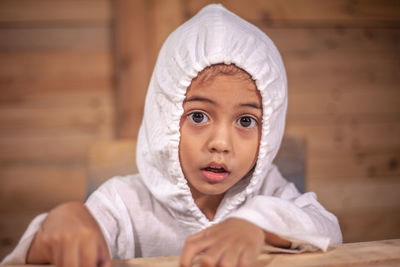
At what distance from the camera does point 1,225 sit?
1690mm

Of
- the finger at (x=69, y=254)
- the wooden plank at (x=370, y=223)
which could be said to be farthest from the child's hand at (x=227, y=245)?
the wooden plank at (x=370, y=223)

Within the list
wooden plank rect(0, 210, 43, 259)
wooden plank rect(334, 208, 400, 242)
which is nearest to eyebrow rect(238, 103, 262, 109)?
wooden plank rect(0, 210, 43, 259)

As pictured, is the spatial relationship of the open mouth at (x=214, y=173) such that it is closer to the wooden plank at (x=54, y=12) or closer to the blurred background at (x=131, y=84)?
the blurred background at (x=131, y=84)

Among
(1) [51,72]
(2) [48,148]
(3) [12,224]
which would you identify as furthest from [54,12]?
(3) [12,224]

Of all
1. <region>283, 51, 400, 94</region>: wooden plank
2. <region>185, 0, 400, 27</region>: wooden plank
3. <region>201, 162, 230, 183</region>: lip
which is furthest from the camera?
<region>283, 51, 400, 94</region>: wooden plank

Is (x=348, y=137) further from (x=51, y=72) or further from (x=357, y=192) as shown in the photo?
(x=51, y=72)

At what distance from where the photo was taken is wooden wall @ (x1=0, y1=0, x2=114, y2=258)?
164 cm

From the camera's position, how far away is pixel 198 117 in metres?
0.67

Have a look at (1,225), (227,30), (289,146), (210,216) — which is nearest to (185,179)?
(210,216)

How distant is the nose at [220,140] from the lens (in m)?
0.62

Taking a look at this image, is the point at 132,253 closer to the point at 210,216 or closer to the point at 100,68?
the point at 210,216

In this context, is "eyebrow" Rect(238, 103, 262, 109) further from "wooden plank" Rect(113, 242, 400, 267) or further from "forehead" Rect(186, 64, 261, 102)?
"wooden plank" Rect(113, 242, 400, 267)

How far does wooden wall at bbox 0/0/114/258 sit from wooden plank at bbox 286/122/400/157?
972 millimetres

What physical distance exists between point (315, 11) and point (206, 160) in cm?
147
